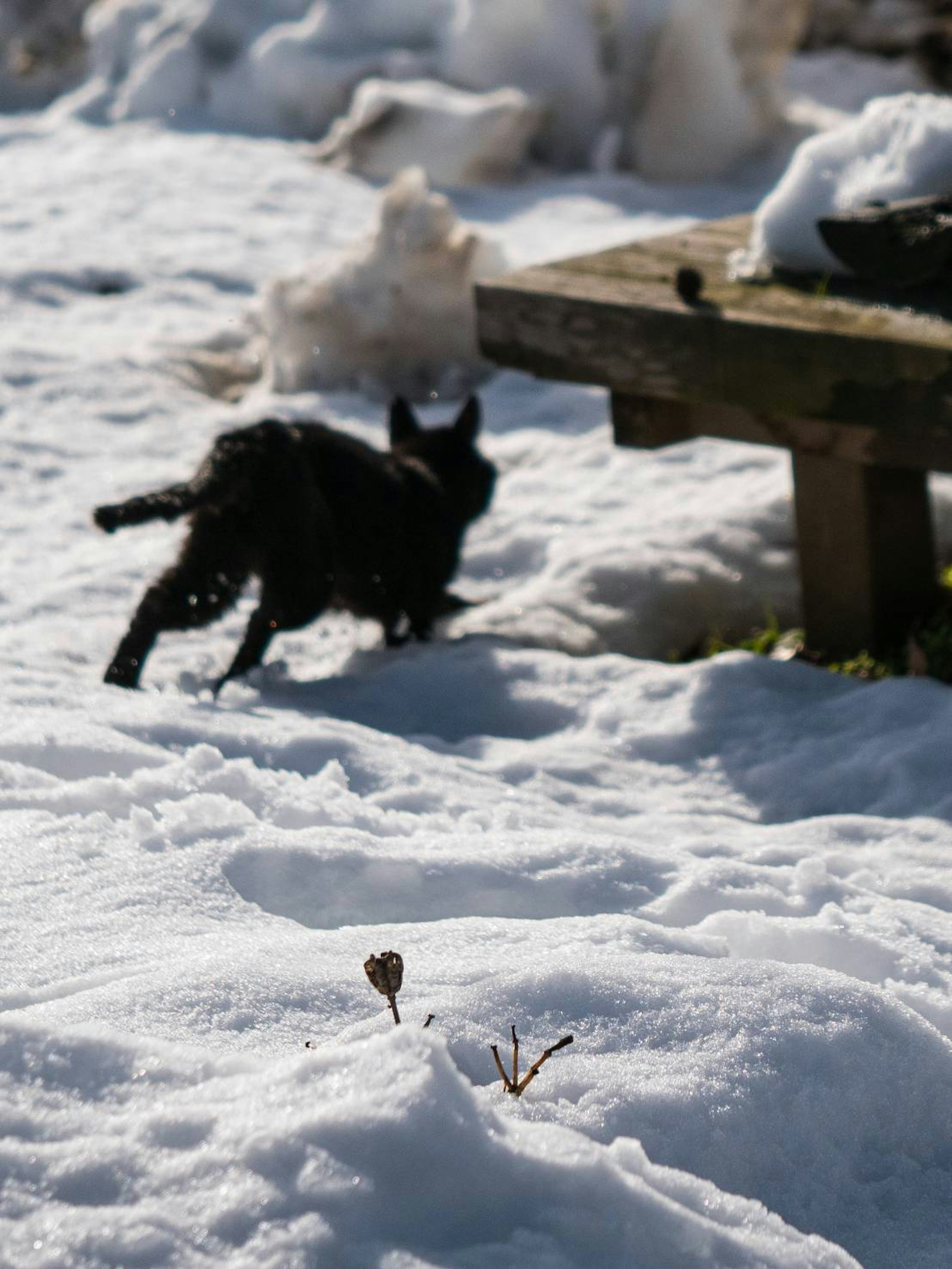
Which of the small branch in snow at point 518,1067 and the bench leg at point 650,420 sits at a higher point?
the small branch in snow at point 518,1067

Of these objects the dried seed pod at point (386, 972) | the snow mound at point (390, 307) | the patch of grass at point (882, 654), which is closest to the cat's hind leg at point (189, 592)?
the patch of grass at point (882, 654)

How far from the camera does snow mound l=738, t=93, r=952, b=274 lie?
13.1 feet

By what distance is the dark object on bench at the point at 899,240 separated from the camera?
3658 millimetres

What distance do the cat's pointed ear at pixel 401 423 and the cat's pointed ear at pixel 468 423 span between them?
17 centimetres

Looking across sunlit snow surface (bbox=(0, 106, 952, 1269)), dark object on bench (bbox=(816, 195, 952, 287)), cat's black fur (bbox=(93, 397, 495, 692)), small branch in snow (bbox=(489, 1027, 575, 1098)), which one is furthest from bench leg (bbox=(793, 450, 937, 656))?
small branch in snow (bbox=(489, 1027, 575, 1098))

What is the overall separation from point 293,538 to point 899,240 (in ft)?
5.79

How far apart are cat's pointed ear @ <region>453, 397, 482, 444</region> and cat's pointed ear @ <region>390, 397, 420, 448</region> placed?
6.9 inches

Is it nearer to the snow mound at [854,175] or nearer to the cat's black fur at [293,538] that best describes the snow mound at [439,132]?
the cat's black fur at [293,538]

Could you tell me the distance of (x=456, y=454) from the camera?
493 centimetres

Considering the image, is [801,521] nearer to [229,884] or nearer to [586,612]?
[586,612]

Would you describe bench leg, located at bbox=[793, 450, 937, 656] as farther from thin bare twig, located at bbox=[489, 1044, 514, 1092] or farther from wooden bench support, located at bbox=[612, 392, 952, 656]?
thin bare twig, located at bbox=[489, 1044, 514, 1092]

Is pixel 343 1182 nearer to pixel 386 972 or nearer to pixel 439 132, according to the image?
pixel 386 972

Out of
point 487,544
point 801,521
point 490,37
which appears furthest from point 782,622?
point 490,37

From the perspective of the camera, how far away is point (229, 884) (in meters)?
2.42
